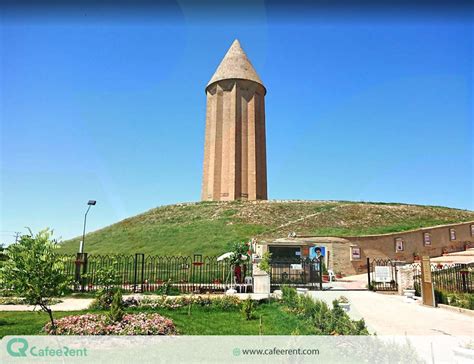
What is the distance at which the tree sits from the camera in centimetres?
640

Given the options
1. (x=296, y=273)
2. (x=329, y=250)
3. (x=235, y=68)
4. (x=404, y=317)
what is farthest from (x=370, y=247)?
(x=235, y=68)

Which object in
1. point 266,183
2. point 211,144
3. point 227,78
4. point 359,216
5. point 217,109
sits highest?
point 227,78

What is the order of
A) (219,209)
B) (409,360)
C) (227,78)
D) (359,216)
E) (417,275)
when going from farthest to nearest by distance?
(227,78), (219,209), (359,216), (417,275), (409,360)

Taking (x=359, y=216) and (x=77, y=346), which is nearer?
(x=77, y=346)

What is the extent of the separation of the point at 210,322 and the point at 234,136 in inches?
1807

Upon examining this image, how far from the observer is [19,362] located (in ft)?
17.4

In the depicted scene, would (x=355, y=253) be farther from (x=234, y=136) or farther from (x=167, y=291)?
(x=234, y=136)

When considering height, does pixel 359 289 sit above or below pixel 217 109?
below

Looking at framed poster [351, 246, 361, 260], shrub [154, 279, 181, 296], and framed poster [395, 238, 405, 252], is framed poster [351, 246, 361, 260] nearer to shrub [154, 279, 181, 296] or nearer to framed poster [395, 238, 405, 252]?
framed poster [395, 238, 405, 252]

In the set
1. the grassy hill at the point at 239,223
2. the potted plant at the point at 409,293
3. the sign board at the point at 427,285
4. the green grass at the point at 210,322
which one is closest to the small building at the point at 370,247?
the grassy hill at the point at 239,223

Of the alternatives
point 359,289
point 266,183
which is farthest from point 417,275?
point 266,183

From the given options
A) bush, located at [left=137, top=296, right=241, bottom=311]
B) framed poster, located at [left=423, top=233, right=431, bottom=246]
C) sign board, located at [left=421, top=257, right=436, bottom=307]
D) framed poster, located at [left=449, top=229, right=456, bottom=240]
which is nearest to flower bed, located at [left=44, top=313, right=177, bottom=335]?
bush, located at [left=137, top=296, right=241, bottom=311]

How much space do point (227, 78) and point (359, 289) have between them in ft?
145

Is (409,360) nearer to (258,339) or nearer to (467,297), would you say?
(258,339)
